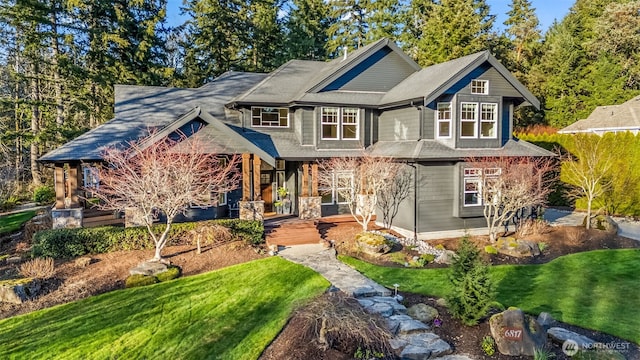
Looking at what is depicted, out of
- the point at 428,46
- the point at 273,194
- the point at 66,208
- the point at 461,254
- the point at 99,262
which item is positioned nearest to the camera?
the point at 461,254

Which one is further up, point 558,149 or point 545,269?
point 558,149

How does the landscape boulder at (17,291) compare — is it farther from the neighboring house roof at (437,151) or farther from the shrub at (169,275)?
the neighboring house roof at (437,151)

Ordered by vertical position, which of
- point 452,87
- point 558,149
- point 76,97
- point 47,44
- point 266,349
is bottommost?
point 266,349

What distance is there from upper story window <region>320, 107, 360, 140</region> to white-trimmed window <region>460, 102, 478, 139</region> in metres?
4.62

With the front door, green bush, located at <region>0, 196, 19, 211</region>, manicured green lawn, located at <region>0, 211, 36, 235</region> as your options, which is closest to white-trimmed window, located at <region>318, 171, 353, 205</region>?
the front door

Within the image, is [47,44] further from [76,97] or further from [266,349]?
[266,349]

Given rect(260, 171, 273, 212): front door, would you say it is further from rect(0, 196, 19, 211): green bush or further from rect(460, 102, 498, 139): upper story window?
rect(0, 196, 19, 211): green bush

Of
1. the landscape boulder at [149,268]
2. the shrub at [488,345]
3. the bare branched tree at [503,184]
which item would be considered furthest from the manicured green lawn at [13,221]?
the bare branched tree at [503,184]

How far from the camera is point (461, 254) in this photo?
310 inches

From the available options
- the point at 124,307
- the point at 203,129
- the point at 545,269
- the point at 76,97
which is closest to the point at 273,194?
the point at 203,129

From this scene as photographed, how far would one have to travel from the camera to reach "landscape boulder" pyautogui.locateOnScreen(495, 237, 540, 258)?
42.8 ft

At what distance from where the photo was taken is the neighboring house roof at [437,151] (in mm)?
14688

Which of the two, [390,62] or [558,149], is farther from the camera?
[558,149]

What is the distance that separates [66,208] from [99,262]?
4.30 meters
